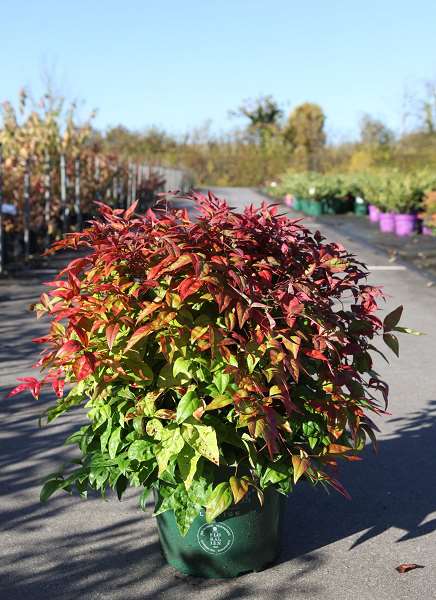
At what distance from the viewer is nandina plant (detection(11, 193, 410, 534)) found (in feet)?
8.82

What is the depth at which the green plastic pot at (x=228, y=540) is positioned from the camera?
2.98 metres

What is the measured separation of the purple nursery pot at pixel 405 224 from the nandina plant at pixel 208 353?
17.3 meters

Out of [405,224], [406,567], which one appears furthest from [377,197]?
[406,567]

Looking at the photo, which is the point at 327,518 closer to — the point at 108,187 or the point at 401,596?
the point at 401,596

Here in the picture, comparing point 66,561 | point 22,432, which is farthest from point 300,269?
point 22,432

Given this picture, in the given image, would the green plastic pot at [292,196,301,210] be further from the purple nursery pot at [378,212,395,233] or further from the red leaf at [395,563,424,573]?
the red leaf at [395,563,424,573]

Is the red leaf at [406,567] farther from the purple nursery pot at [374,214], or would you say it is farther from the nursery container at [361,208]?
the nursery container at [361,208]

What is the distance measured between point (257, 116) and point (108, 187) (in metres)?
57.2

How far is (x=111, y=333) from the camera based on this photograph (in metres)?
2.66

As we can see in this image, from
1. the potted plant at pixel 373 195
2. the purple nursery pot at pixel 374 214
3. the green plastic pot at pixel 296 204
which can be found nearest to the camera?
the potted plant at pixel 373 195

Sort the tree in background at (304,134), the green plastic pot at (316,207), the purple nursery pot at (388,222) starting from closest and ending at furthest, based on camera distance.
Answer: the purple nursery pot at (388,222) → the green plastic pot at (316,207) → the tree in background at (304,134)

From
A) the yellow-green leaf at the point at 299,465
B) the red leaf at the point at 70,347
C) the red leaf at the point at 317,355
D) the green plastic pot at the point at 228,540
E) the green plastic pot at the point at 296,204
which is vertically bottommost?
the green plastic pot at the point at 228,540

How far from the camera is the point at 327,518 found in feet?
12.1

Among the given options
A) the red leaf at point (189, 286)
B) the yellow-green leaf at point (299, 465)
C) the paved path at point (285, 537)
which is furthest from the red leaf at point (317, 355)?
the paved path at point (285, 537)
